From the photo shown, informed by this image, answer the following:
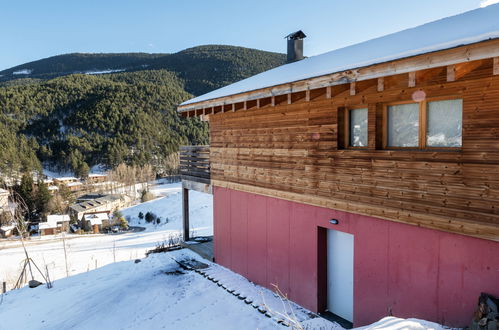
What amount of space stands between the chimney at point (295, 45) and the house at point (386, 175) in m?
2.92

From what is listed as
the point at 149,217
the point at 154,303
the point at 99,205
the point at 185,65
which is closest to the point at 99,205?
the point at 99,205

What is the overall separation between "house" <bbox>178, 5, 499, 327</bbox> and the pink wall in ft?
0.06

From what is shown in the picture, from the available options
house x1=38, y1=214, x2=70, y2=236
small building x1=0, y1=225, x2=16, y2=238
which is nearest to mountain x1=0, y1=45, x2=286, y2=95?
house x1=38, y1=214, x2=70, y2=236

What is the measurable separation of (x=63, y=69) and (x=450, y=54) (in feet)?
506

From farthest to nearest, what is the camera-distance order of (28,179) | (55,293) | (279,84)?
(28,179), (55,293), (279,84)

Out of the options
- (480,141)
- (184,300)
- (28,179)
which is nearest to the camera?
(480,141)

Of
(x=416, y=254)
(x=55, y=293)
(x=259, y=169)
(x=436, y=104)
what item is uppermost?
(x=436, y=104)

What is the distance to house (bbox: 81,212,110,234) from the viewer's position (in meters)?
37.7

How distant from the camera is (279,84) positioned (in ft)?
19.9

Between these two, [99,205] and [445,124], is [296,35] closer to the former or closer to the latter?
[445,124]

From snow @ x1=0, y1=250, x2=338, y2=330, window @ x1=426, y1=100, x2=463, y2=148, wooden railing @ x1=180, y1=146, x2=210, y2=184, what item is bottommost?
snow @ x1=0, y1=250, x2=338, y2=330

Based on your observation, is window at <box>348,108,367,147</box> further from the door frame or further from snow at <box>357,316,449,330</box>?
snow at <box>357,316,449,330</box>

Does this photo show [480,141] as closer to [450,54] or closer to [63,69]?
[450,54]

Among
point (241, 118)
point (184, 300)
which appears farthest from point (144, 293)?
point (241, 118)
